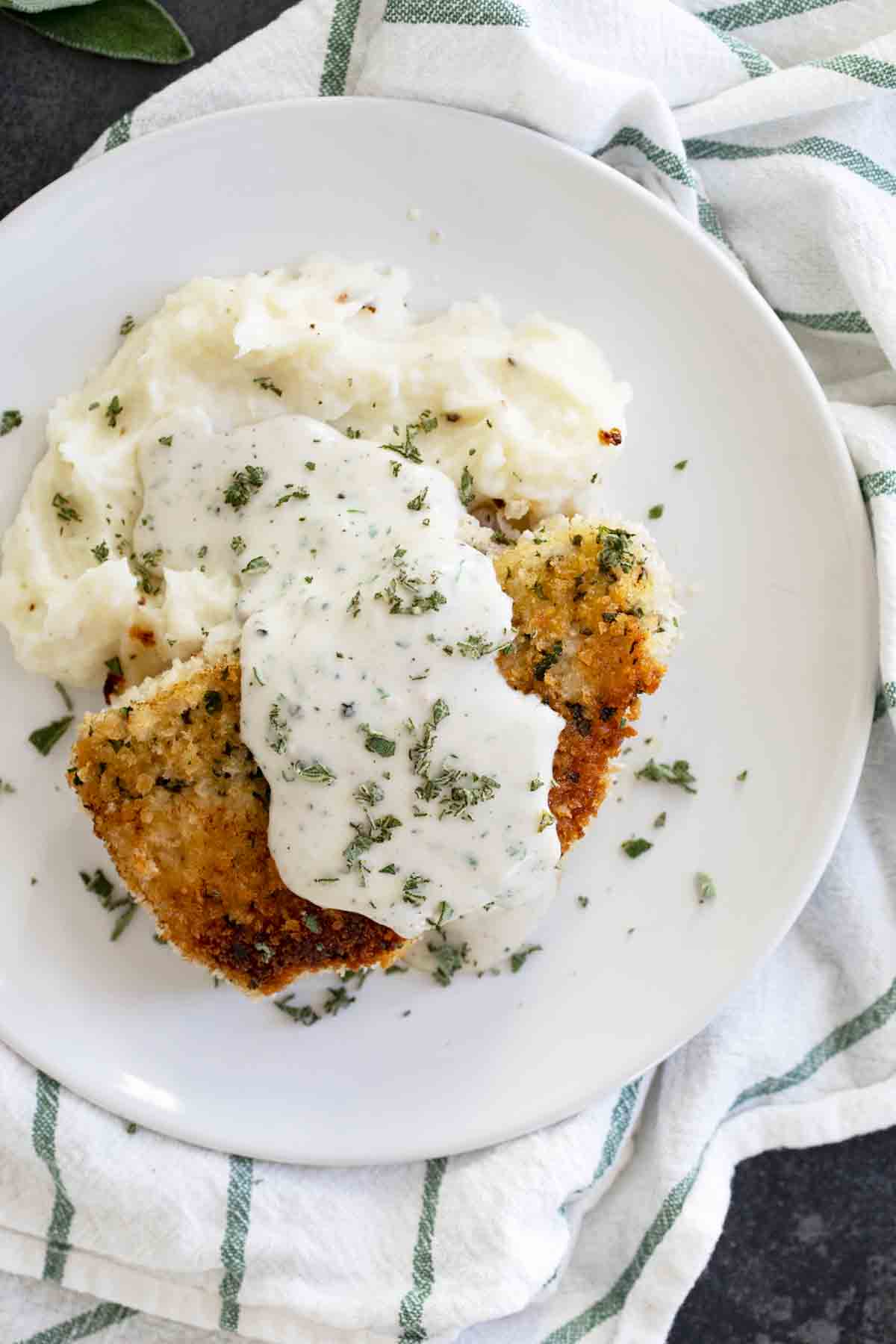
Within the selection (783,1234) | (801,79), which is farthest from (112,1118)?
(801,79)

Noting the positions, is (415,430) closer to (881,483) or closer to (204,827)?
(204,827)

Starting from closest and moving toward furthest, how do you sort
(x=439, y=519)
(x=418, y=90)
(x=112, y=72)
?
(x=439, y=519) → (x=418, y=90) → (x=112, y=72)

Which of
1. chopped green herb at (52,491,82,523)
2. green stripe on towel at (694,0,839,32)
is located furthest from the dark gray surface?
green stripe on towel at (694,0,839,32)

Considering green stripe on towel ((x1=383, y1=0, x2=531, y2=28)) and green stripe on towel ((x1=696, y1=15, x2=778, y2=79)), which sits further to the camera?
green stripe on towel ((x1=696, y1=15, x2=778, y2=79))

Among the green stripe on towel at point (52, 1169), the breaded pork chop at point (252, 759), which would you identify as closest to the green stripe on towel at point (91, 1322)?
the green stripe on towel at point (52, 1169)

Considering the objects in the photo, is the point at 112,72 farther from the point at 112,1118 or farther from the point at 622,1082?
the point at 622,1082

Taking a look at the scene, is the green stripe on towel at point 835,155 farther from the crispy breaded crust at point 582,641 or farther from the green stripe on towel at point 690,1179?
the green stripe on towel at point 690,1179

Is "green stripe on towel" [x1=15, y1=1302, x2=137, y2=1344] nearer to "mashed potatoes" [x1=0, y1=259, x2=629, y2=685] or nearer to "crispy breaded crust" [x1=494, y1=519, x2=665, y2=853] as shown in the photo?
"mashed potatoes" [x1=0, y1=259, x2=629, y2=685]
